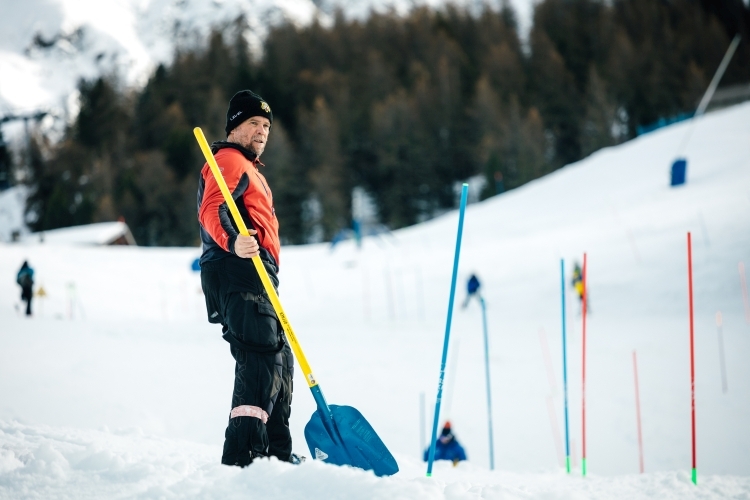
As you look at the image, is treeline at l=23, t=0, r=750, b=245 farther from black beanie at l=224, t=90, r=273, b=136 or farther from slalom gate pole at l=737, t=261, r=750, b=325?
black beanie at l=224, t=90, r=273, b=136

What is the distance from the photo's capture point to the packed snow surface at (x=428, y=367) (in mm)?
2373

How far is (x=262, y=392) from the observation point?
245 centimetres

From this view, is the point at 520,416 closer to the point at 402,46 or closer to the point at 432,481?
the point at 432,481

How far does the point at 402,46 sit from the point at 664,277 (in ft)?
165

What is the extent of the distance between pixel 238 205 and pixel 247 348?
0.65 meters

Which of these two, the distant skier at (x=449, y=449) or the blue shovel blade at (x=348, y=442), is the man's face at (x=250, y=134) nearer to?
the blue shovel blade at (x=348, y=442)

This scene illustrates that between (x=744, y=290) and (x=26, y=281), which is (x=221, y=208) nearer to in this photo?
(x=26, y=281)

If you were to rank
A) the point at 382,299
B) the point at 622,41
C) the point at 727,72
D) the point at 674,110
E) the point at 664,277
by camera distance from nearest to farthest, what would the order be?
the point at 664,277 < the point at 382,299 < the point at 727,72 < the point at 674,110 < the point at 622,41

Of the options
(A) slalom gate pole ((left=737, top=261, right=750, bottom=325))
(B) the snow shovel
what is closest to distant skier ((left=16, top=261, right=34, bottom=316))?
(B) the snow shovel

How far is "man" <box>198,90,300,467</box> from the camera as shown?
7.92ft

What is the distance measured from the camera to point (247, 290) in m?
2.51

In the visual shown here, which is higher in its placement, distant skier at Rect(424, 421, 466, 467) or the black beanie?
the black beanie

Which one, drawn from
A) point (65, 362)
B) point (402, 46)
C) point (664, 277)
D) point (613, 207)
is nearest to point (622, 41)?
point (402, 46)

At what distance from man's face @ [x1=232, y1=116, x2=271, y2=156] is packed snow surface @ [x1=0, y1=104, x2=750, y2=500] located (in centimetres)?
146
